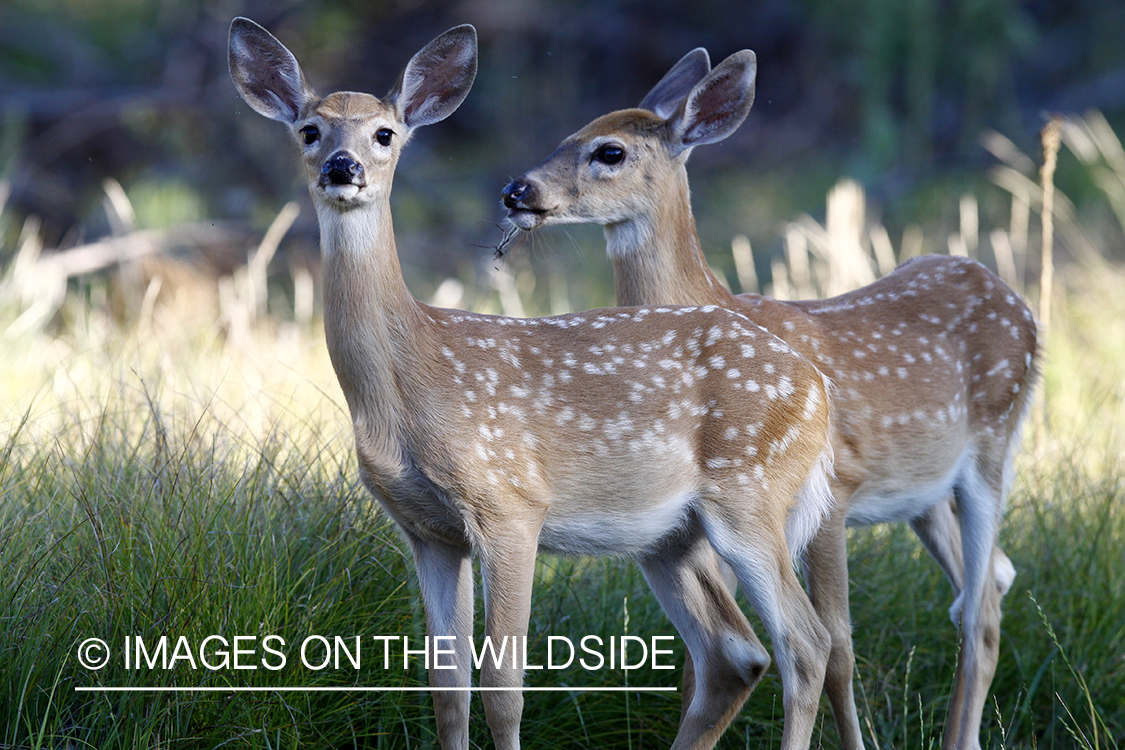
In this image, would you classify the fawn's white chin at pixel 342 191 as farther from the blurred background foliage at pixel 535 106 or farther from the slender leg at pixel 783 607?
the blurred background foliage at pixel 535 106

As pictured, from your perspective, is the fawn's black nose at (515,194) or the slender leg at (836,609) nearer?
the slender leg at (836,609)

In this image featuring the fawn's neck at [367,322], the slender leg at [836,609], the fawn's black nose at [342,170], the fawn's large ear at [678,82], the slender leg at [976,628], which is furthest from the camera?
the fawn's large ear at [678,82]

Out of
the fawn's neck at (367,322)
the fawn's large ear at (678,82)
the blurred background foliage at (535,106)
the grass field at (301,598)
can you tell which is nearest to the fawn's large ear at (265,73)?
the fawn's neck at (367,322)

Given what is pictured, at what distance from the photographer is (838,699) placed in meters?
4.07

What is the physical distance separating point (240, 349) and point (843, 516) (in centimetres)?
327

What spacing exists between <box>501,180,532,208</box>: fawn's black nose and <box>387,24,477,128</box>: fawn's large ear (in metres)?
0.57

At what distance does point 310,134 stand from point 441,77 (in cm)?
52

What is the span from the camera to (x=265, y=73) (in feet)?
12.5

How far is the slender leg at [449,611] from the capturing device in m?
3.55

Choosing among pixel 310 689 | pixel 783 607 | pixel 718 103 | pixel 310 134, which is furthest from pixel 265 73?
pixel 783 607

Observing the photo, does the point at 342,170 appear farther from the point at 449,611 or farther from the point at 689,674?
the point at 689,674

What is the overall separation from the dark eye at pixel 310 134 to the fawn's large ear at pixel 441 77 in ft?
1.10

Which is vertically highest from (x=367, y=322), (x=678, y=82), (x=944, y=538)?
(x=678, y=82)

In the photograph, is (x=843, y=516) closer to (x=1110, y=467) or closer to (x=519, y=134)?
(x=1110, y=467)
